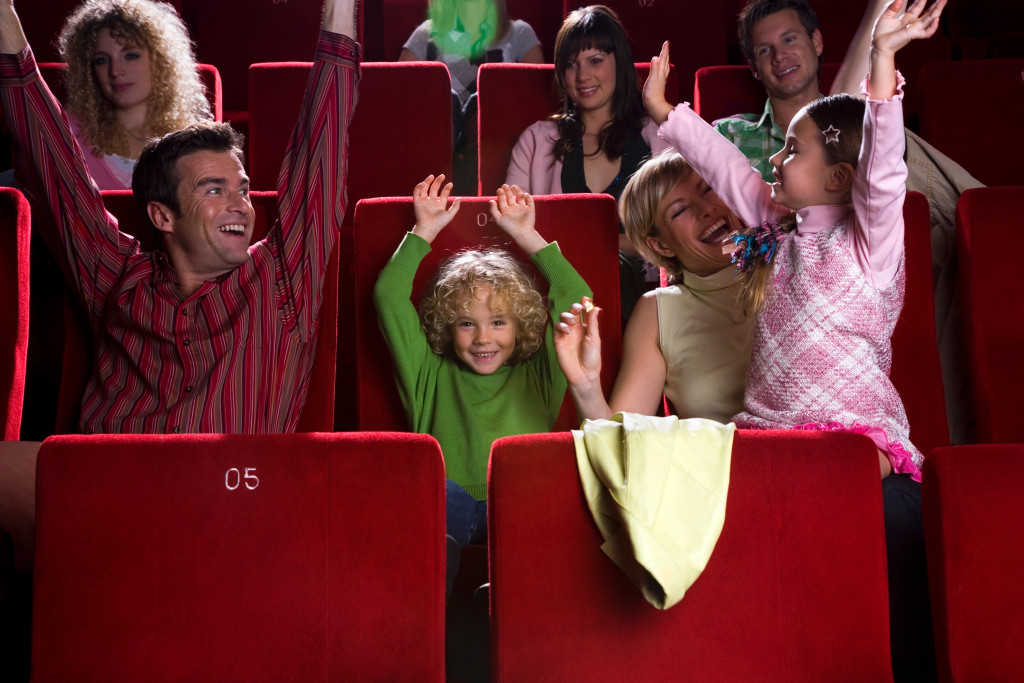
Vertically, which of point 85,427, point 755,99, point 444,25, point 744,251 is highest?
point 444,25

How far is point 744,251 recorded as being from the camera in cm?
68

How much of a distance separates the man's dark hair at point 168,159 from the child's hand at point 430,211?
14 cm

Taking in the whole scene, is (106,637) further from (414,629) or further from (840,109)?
(840,109)

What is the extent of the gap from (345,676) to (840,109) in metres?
0.47

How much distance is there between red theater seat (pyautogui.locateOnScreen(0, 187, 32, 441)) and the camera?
Answer: 0.71 meters

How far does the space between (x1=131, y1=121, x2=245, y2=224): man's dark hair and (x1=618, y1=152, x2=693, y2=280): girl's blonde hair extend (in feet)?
1.01

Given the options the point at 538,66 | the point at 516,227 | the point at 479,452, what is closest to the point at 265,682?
the point at 479,452

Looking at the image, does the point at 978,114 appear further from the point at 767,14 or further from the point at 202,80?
the point at 202,80

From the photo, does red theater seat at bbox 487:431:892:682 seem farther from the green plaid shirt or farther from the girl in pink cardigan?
the green plaid shirt

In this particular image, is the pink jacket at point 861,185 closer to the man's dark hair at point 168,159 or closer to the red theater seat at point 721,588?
the red theater seat at point 721,588

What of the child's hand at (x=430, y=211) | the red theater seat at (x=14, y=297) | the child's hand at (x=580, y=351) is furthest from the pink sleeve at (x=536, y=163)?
the red theater seat at (x=14, y=297)

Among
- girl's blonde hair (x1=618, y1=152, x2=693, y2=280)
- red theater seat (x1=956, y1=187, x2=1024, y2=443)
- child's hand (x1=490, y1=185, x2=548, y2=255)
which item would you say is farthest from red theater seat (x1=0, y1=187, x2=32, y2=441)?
red theater seat (x1=956, y1=187, x2=1024, y2=443)

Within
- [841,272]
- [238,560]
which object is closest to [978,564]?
[841,272]

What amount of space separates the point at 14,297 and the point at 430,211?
30cm
